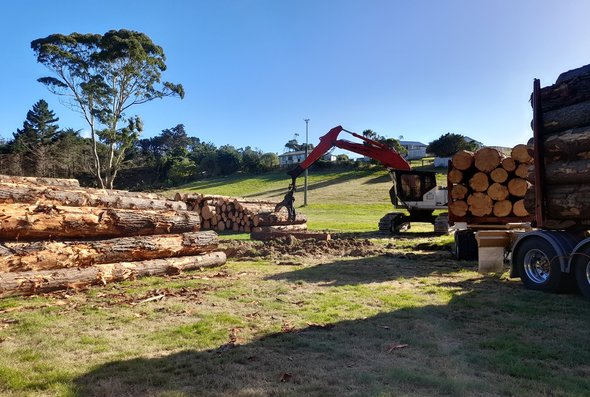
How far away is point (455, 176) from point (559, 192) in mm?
4212

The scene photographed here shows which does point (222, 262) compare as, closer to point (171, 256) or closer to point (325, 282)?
point (171, 256)

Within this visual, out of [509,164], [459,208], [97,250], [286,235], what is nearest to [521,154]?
[509,164]

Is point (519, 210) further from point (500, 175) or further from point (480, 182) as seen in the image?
point (480, 182)

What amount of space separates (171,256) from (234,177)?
195ft

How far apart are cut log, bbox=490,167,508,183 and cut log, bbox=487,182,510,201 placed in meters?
0.10

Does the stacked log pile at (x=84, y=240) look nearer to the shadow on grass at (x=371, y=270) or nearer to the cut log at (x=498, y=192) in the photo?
the shadow on grass at (x=371, y=270)

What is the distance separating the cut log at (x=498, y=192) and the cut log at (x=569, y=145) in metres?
3.54

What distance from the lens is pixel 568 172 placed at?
6551 millimetres

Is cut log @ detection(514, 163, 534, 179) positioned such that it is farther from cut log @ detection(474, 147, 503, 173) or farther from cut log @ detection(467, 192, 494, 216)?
cut log @ detection(467, 192, 494, 216)

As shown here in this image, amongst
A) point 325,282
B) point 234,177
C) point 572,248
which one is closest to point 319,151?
point 325,282

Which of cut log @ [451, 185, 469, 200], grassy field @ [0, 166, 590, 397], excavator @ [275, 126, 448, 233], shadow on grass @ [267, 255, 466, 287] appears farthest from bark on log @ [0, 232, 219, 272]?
excavator @ [275, 126, 448, 233]

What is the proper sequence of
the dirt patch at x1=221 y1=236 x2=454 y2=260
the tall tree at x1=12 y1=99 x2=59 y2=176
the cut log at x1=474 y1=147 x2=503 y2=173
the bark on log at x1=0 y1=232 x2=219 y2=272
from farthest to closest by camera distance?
the tall tree at x1=12 y1=99 x2=59 y2=176
the dirt patch at x1=221 y1=236 x2=454 y2=260
the cut log at x1=474 y1=147 x2=503 y2=173
the bark on log at x1=0 y1=232 x2=219 y2=272

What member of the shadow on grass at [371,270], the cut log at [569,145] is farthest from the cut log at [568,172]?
the shadow on grass at [371,270]

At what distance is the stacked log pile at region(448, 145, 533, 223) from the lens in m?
10.3
